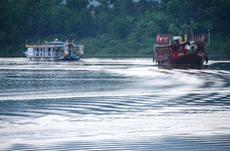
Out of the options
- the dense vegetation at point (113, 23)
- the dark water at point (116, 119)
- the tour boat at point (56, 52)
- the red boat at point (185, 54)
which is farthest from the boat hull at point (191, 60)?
the dense vegetation at point (113, 23)

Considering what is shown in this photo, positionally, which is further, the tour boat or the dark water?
the tour boat

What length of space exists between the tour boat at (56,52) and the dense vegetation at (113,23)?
26.9 metres

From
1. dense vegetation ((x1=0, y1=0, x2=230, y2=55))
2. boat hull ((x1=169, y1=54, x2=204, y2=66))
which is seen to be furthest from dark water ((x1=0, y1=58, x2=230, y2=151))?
dense vegetation ((x1=0, y1=0, x2=230, y2=55))

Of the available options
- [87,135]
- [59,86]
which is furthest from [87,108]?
[59,86]

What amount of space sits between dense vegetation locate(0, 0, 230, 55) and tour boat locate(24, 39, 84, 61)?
26.9 meters

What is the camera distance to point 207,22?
125 m

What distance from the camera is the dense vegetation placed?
126 metres

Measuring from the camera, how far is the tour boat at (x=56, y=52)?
342 ft

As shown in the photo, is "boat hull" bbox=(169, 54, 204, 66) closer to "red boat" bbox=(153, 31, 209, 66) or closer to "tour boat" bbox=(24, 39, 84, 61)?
"red boat" bbox=(153, 31, 209, 66)

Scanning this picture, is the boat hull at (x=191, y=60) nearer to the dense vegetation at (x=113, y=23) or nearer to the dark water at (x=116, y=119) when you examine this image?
the dark water at (x=116, y=119)

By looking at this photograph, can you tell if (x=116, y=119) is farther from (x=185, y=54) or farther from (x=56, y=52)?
(x=56, y=52)

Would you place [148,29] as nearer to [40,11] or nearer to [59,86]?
[40,11]

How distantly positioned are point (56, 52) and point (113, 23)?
39.6 m

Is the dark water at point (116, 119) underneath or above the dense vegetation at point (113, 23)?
underneath
